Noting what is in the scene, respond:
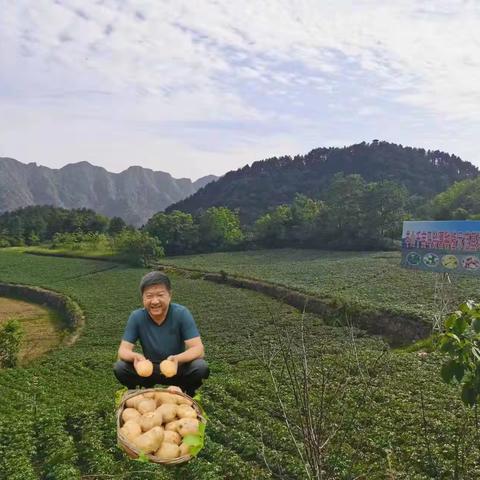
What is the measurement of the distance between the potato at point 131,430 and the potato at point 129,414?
69mm

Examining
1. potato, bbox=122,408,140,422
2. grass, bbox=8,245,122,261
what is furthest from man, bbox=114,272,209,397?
grass, bbox=8,245,122,261

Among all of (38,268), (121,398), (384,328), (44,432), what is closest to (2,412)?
(44,432)

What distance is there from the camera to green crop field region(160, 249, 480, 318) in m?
35.7

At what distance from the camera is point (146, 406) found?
3133 millimetres

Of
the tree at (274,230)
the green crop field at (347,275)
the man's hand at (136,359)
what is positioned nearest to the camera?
the man's hand at (136,359)

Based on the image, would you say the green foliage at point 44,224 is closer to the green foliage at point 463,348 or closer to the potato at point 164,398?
the potato at point 164,398

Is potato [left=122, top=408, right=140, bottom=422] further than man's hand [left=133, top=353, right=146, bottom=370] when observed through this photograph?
No

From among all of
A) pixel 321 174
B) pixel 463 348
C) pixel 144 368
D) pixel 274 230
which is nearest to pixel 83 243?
pixel 274 230

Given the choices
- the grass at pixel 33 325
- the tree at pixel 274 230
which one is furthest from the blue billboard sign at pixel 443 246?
the tree at pixel 274 230

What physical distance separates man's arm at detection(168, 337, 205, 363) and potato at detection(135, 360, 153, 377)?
16 cm

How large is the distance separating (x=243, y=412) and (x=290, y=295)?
2566 centimetres

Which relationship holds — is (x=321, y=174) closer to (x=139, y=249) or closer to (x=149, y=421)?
(x=139, y=249)

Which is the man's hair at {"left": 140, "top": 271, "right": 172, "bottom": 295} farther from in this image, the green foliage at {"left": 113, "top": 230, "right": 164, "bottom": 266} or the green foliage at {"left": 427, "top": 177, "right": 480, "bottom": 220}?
the green foliage at {"left": 113, "top": 230, "right": 164, "bottom": 266}

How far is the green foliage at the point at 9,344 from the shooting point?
29.0m
